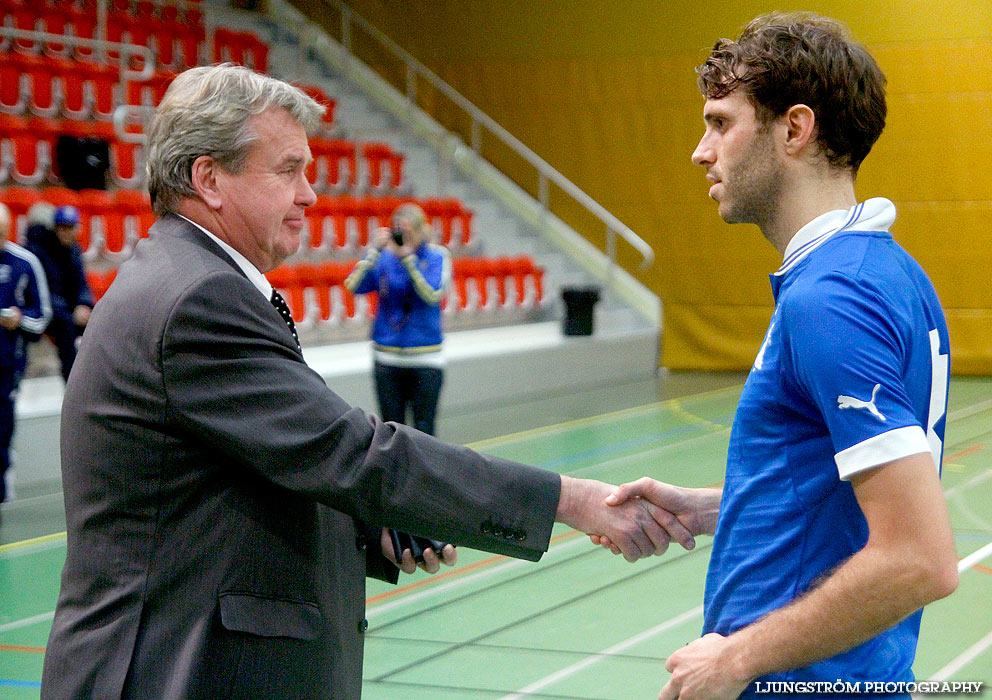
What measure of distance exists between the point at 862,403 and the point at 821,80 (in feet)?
1.52

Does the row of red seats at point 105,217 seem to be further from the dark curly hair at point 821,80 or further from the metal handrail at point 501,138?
the dark curly hair at point 821,80

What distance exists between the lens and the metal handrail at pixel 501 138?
1344 cm

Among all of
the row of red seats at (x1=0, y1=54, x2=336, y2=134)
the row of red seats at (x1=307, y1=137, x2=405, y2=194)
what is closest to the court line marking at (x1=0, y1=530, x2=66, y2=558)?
the row of red seats at (x1=0, y1=54, x2=336, y2=134)

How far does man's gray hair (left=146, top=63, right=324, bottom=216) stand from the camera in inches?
69.6

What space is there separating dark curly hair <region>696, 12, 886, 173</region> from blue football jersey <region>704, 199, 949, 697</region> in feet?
0.34

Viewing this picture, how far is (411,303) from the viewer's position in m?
7.05

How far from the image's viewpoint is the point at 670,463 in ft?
25.0

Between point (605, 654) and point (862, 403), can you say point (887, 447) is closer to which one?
point (862, 403)

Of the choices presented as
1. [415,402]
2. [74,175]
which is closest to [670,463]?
[415,402]

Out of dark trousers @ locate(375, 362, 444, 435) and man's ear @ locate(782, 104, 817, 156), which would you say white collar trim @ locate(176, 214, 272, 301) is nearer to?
man's ear @ locate(782, 104, 817, 156)

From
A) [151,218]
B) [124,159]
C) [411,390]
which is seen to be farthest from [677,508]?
[124,159]

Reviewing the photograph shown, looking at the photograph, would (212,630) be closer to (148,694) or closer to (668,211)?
(148,694)

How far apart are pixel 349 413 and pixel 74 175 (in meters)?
8.77

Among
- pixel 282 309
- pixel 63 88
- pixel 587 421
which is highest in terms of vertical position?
Result: pixel 63 88
